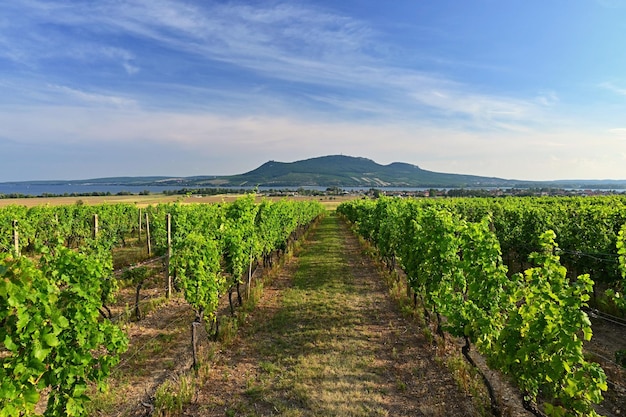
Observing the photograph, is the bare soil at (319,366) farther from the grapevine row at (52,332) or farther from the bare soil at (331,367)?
the grapevine row at (52,332)

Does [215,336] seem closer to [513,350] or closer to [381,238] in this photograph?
[513,350]

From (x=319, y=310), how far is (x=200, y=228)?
4011mm

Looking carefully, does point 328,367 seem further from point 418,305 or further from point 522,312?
point 418,305

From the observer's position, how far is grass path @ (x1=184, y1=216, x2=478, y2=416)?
576 centimetres

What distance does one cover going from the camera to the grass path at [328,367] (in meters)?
5.76

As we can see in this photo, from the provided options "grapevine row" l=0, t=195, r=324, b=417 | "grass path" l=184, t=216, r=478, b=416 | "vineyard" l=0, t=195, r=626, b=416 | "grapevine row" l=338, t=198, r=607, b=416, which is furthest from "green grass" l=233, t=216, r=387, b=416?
"grapevine row" l=0, t=195, r=324, b=417

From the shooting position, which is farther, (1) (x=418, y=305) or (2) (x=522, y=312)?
(1) (x=418, y=305)

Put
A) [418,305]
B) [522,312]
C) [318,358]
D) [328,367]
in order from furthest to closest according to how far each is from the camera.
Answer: [418,305], [318,358], [328,367], [522,312]

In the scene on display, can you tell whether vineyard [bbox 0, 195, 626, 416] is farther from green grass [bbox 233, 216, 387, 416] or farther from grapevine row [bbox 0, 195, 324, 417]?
green grass [bbox 233, 216, 387, 416]

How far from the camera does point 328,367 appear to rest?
22.8 ft

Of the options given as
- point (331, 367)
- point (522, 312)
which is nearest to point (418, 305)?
point (331, 367)

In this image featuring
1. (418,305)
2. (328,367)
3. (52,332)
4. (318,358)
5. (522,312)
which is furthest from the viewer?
(418,305)

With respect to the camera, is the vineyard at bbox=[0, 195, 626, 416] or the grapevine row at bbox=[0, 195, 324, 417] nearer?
the grapevine row at bbox=[0, 195, 324, 417]

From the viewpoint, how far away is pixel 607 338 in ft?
27.1
